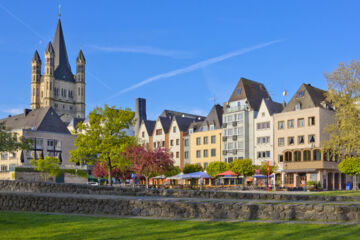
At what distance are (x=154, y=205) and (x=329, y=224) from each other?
7.60 metres

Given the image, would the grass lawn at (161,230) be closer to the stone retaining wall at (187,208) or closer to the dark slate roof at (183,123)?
the stone retaining wall at (187,208)

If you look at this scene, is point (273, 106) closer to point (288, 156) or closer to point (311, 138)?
point (288, 156)

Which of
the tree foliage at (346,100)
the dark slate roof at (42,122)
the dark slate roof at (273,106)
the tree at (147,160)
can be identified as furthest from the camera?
the dark slate roof at (42,122)

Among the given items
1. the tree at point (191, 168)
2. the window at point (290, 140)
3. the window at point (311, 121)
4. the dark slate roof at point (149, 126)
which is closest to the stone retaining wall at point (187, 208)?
the window at point (311, 121)

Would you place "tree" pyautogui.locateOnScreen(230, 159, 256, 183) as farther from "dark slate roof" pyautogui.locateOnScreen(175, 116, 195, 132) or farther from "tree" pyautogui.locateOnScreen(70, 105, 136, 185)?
"dark slate roof" pyautogui.locateOnScreen(175, 116, 195, 132)

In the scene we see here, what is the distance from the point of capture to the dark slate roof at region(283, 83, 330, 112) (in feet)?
264

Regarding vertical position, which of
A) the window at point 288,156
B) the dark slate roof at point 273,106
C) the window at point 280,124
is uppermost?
the dark slate roof at point 273,106

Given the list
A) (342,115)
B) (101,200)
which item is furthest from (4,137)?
(342,115)

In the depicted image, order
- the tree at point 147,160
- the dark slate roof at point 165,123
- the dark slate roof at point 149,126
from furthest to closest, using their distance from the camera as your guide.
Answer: the dark slate roof at point 149,126, the dark slate roof at point 165,123, the tree at point 147,160

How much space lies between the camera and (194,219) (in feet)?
63.9

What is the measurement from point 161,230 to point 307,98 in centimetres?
6876

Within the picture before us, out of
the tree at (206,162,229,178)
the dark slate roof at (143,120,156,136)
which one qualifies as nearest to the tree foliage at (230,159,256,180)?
the tree at (206,162,229,178)

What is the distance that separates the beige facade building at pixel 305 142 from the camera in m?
75.0

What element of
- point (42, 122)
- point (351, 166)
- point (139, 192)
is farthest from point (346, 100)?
point (42, 122)
